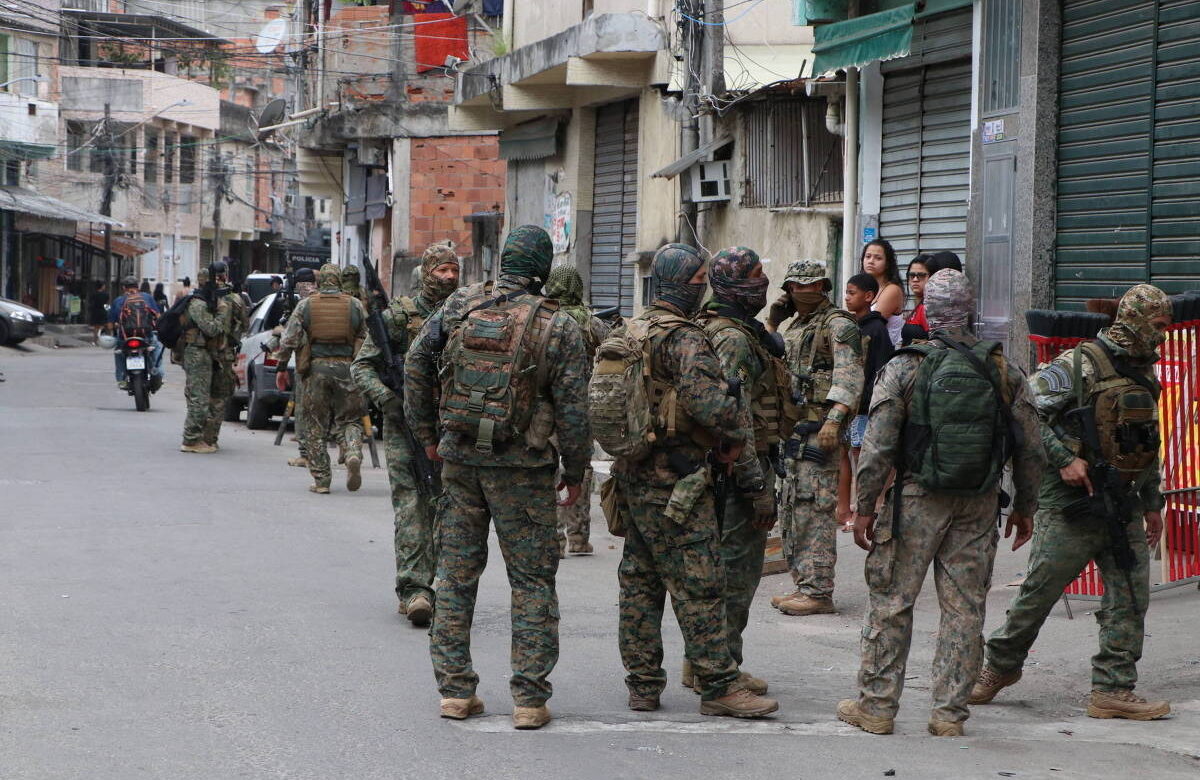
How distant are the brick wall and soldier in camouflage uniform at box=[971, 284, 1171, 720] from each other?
22.1 meters

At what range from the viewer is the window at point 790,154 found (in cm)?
1463

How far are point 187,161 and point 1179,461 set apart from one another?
57.2 meters

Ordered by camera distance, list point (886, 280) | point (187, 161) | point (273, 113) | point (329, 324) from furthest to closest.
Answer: point (187, 161)
point (273, 113)
point (329, 324)
point (886, 280)

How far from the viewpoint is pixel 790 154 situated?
49.1 ft

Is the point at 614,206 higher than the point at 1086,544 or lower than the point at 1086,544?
higher

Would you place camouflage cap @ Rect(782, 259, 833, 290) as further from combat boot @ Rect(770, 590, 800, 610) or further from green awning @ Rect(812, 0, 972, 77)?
green awning @ Rect(812, 0, 972, 77)

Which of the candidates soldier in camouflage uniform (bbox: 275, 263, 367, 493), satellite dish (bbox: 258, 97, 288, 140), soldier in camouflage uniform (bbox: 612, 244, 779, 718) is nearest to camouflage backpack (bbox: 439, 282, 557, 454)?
soldier in camouflage uniform (bbox: 612, 244, 779, 718)

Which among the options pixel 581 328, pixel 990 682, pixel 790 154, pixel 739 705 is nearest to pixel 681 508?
pixel 739 705

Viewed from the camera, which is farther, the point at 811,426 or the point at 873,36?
the point at 873,36

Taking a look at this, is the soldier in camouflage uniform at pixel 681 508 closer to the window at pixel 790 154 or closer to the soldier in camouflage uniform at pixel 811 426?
the soldier in camouflage uniform at pixel 811 426

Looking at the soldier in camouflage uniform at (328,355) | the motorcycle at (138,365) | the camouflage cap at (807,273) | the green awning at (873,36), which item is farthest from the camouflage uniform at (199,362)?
the camouflage cap at (807,273)

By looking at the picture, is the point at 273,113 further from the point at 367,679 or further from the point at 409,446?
the point at 367,679

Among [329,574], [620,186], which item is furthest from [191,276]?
[329,574]

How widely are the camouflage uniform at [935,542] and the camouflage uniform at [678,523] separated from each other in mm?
526
